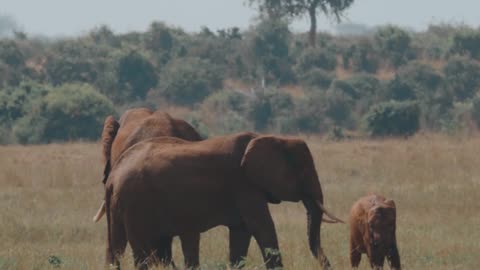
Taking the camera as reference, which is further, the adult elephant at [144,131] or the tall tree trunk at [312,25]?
the tall tree trunk at [312,25]

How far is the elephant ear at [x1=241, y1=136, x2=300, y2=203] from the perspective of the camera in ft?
35.7

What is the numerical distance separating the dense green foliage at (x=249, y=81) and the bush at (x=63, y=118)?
0.15ft

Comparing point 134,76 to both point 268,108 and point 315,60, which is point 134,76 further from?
point 315,60

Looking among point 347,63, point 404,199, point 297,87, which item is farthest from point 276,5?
point 404,199

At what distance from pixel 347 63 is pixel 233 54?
18.0 ft

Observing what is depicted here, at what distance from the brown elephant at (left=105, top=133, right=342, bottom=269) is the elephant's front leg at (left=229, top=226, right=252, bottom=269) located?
1.40 feet

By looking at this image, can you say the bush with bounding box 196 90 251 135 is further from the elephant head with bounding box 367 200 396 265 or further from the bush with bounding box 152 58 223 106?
the elephant head with bounding box 367 200 396 265

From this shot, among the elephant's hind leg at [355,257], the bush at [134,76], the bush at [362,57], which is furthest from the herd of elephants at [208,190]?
the bush at [362,57]

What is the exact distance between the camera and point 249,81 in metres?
55.9

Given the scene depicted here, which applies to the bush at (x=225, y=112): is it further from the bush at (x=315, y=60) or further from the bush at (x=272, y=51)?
the bush at (x=315, y=60)

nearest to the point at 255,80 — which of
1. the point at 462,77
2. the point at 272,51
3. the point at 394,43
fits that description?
the point at 272,51

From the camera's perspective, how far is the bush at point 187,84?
52031 mm

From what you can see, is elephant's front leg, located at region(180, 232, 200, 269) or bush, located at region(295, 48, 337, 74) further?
bush, located at region(295, 48, 337, 74)

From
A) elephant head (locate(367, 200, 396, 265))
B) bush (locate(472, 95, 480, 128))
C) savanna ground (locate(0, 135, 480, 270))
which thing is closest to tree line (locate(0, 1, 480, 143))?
bush (locate(472, 95, 480, 128))
